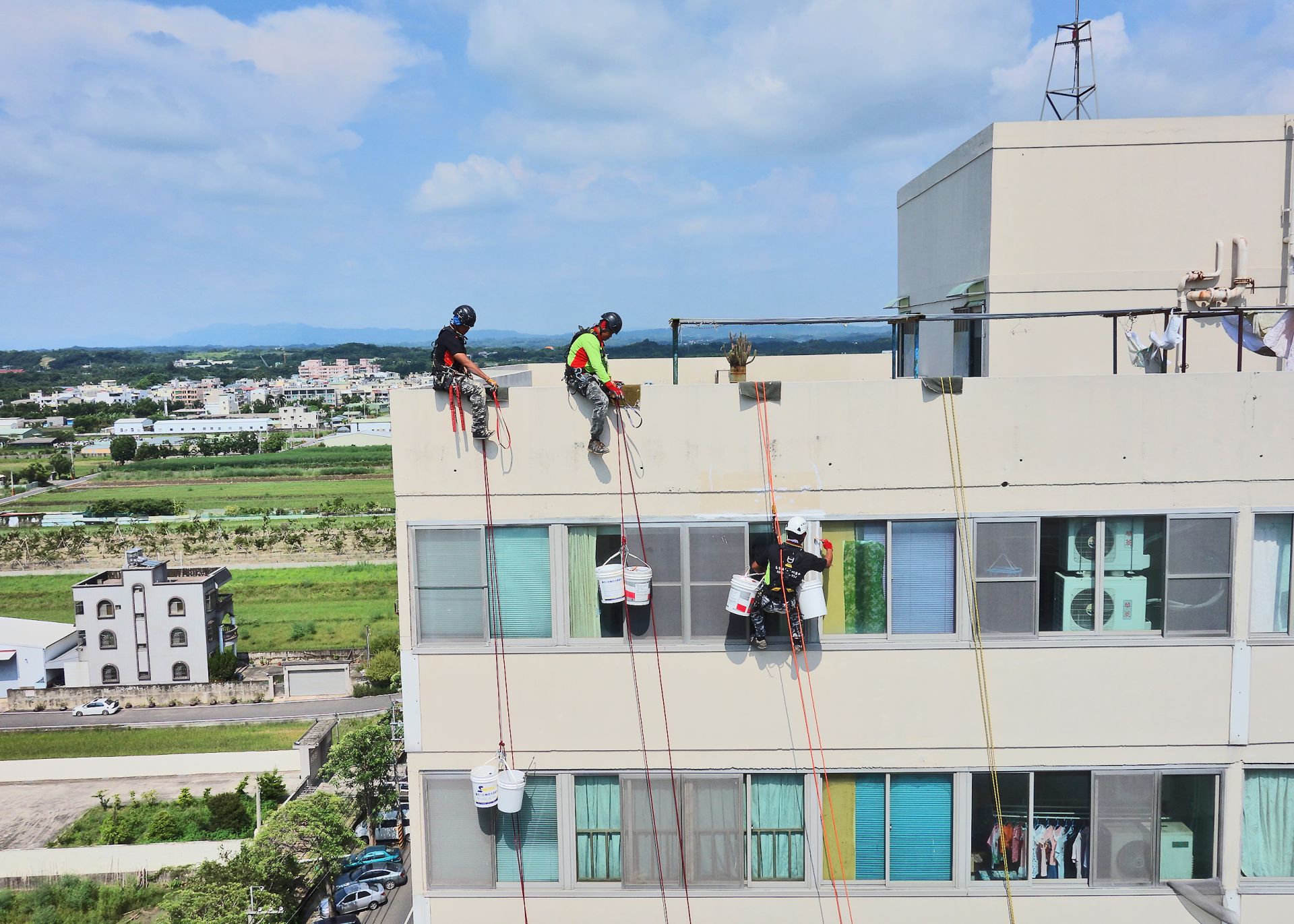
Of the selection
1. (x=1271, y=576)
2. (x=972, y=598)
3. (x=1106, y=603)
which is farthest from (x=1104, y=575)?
(x=1271, y=576)

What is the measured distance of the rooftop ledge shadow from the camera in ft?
23.7

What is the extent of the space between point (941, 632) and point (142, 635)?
56516mm

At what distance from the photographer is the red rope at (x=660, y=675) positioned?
291 inches

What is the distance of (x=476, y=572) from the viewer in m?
7.53

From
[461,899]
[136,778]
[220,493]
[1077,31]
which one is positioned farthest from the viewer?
[220,493]

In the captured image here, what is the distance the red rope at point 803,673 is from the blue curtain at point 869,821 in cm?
17

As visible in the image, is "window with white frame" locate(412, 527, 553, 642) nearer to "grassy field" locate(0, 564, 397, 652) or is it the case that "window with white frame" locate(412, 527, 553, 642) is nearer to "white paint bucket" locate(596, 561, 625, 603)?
"white paint bucket" locate(596, 561, 625, 603)

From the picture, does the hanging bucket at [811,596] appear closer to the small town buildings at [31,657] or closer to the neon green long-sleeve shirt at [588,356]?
the neon green long-sleeve shirt at [588,356]

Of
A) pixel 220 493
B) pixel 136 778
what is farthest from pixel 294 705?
pixel 220 493

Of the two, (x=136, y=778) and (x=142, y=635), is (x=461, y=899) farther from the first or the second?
(x=142, y=635)

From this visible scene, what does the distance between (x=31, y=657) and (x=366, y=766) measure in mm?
33077

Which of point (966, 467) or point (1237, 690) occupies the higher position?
point (966, 467)

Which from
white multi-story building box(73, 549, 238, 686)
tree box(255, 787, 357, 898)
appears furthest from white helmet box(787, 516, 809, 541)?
white multi-story building box(73, 549, 238, 686)

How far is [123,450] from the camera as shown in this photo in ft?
459
